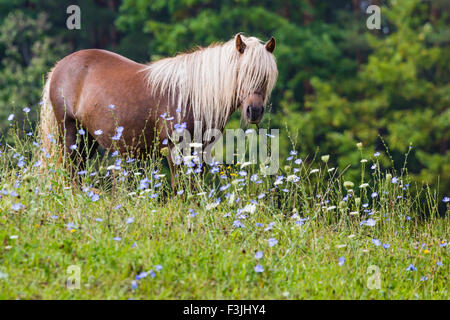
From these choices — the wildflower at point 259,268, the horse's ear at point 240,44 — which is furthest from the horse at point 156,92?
the wildflower at point 259,268

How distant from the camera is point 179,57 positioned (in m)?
5.84

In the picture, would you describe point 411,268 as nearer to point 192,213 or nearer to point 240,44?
point 192,213

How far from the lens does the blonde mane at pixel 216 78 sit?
527cm

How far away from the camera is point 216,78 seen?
5477mm

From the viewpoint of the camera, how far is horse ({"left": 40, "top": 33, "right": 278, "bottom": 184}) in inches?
208

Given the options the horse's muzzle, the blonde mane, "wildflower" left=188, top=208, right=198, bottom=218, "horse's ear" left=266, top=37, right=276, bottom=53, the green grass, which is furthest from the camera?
"horse's ear" left=266, top=37, right=276, bottom=53

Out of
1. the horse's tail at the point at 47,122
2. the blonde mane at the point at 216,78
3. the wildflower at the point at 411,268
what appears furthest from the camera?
the horse's tail at the point at 47,122

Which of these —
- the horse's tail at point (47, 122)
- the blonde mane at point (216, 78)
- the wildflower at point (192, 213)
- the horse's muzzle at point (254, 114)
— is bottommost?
the wildflower at point (192, 213)

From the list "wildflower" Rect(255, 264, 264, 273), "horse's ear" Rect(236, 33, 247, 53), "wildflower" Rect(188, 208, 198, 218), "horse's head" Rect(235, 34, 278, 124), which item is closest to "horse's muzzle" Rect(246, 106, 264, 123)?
"horse's head" Rect(235, 34, 278, 124)

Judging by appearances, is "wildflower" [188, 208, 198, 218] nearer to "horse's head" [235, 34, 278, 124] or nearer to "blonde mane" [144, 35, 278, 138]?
"horse's head" [235, 34, 278, 124]

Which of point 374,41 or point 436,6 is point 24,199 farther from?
point 436,6

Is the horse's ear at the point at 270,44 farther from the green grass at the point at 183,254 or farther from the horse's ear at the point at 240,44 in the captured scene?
the green grass at the point at 183,254

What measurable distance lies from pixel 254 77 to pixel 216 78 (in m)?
0.45
